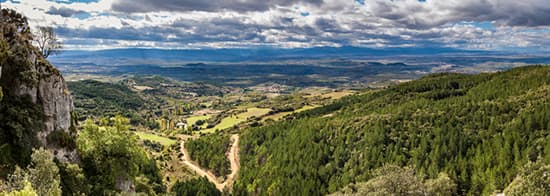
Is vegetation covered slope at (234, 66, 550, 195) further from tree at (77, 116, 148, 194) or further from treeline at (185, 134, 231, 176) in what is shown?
tree at (77, 116, 148, 194)

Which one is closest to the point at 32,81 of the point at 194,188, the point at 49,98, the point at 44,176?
the point at 49,98

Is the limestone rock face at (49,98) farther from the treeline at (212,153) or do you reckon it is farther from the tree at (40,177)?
the treeline at (212,153)

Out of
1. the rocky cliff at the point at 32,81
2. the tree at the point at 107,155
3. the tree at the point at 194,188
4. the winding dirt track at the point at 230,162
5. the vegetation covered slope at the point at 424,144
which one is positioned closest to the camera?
the rocky cliff at the point at 32,81

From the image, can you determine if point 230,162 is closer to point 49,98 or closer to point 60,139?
Result: point 60,139

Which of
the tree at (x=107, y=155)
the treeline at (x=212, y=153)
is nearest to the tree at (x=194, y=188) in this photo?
the treeline at (x=212, y=153)

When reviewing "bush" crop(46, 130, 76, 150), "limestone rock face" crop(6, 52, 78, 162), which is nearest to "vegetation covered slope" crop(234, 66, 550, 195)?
"bush" crop(46, 130, 76, 150)
